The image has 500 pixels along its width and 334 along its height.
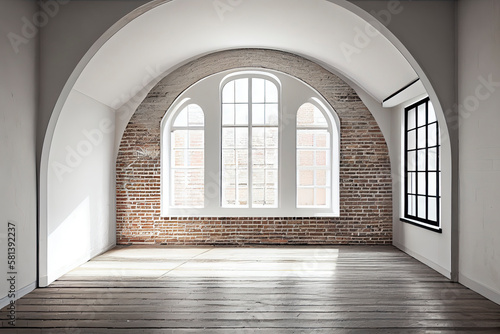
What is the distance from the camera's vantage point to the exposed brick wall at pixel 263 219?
27.0ft

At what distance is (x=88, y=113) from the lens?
6.88 meters

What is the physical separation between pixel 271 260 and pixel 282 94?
3226 mm

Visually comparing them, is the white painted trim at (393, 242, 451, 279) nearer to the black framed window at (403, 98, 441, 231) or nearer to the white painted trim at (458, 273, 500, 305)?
the white painted trim at (458, 273, 500, 305)

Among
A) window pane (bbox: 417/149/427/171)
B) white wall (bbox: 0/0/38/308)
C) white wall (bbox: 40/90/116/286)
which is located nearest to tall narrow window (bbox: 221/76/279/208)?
white wall (bbox: 40/90/116/286)

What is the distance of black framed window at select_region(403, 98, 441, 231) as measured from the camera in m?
6.49

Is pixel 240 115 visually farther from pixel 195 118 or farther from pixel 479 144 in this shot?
pixel 479 144

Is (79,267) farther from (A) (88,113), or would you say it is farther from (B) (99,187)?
(A) (88,113)

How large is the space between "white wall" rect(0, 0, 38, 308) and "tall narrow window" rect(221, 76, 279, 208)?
403 cm

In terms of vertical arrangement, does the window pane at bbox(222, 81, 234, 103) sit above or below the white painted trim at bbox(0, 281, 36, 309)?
above

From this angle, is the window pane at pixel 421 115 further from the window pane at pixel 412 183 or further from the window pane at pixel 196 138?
the window pane at pixel 196 138

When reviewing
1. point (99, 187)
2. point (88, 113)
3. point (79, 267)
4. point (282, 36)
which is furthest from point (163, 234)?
point (282, 36)

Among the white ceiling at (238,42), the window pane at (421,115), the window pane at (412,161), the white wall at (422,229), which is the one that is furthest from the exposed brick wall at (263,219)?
the window pane at (421,115)

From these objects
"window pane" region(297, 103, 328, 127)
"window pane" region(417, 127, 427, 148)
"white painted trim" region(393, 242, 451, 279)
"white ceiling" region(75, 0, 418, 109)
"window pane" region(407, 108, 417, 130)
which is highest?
"white ceiling" region(75, 0, 418, 109)

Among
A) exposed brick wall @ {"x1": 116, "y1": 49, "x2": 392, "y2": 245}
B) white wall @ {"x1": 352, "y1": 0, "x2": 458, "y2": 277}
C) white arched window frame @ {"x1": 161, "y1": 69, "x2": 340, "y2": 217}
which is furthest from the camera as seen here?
white arched window frame @ {"x1": 161, "y1": 69, "x2": 340, "y2": 217}
